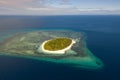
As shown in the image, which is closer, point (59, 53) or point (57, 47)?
point (59, 53)

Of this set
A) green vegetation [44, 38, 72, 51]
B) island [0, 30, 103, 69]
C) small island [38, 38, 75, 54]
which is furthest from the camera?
green vegetation [44, 38, 72, 51]

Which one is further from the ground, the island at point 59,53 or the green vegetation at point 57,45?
the green vegetation at point 57,45

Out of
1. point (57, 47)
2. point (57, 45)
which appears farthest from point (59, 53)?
point (57, 45)

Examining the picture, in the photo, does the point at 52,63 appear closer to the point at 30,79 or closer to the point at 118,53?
the point at 30,79

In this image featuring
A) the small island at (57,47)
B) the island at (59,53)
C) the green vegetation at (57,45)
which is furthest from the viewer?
the green vegetation at (57,45)

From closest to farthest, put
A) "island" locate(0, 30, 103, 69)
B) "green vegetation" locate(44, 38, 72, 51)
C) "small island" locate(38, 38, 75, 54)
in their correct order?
"island" locate(0, 30, 103, 69) → "small island" locate(38, 38, 75, 54) → "green vegetation" locate(44, 38, 72, 51)

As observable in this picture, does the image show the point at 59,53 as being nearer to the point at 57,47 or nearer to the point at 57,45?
the point at 57,47

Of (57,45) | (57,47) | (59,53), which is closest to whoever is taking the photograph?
(59,53)

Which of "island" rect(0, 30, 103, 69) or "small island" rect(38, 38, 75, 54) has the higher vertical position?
"small island" rect(38, 38, 75, 54)

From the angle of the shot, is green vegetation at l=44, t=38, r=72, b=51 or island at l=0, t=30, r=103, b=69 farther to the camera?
green vegetation at l=44, t=38, r=72, b=51

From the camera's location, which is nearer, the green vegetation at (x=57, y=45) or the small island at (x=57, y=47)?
the small island at (x=57, y=47)

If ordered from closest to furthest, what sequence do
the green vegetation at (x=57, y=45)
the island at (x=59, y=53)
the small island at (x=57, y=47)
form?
the island at (x=59, y=53), the small island at (x=57, y=47), the green vegetation at (x=57, y=45)

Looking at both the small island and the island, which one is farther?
the small island
